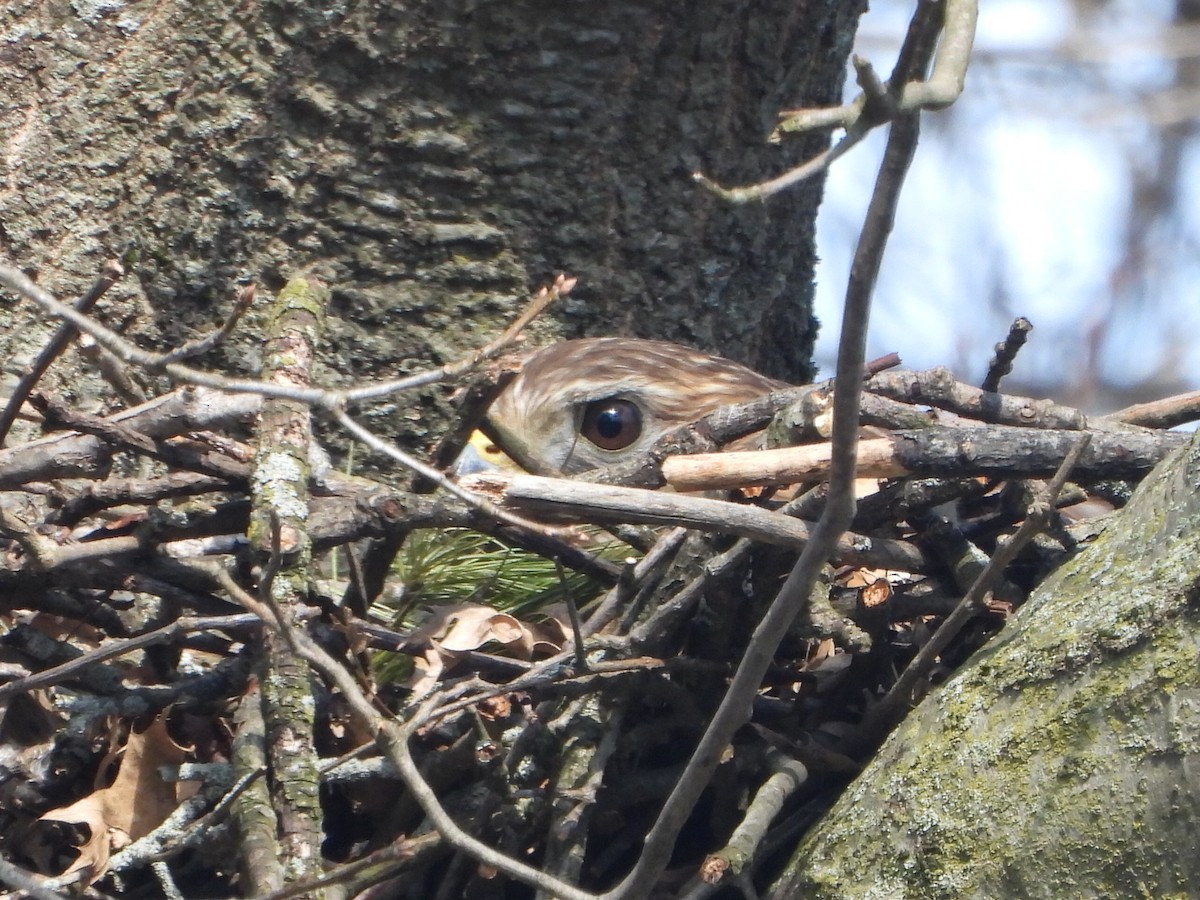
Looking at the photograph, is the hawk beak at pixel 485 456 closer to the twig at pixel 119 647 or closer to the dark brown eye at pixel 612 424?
the dark brown eye at pixel 612 424

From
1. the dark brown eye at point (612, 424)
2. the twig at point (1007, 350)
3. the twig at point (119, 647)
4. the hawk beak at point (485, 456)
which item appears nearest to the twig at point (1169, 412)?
the twig at point (1007, 350)

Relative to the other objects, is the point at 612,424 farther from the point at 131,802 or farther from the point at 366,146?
the point at 131,802

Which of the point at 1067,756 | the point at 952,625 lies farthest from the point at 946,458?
the point at 1067,756

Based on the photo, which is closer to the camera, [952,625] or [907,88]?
[907,88]

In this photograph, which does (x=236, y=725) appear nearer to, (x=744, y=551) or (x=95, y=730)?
(x=95, y=730)

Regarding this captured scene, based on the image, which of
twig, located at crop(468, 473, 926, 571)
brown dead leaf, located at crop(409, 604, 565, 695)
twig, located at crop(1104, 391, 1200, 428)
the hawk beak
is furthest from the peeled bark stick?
the hawk beak

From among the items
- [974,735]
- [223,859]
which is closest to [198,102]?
[223,859]
